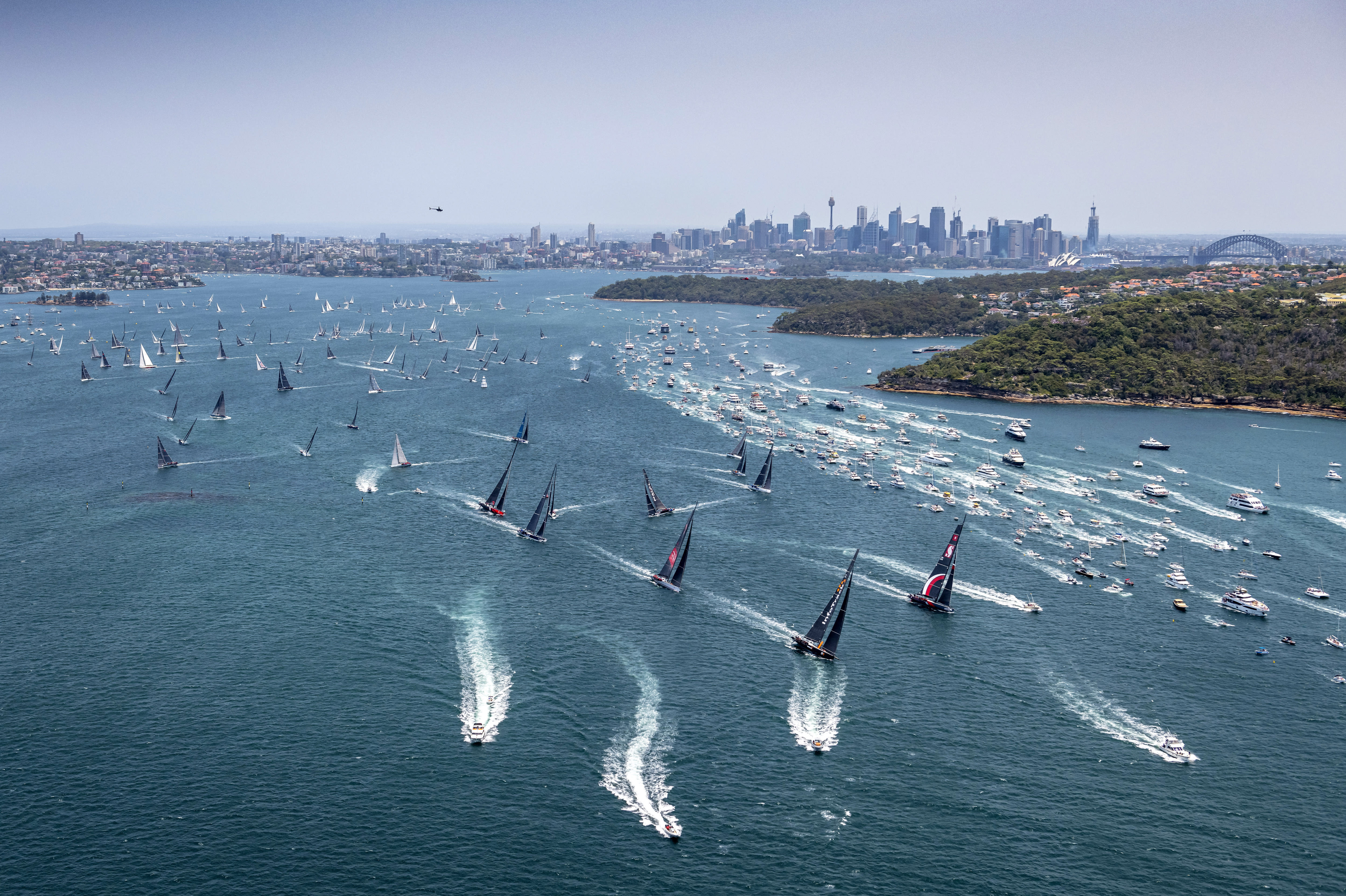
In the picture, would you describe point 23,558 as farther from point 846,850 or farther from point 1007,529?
point 1007,529

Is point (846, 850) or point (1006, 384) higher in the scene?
point (1006, 384)

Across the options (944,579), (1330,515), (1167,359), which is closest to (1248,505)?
(1330,515)

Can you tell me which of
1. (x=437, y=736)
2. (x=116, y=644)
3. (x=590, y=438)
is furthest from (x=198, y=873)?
(x=590, y=438)

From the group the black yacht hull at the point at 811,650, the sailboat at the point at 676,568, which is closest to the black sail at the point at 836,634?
the black yacht hull at the point at 811,650

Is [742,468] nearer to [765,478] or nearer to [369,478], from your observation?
[765,478]

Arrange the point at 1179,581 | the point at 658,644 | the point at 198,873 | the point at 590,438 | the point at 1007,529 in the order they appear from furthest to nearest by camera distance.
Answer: the point at 590,438, the point at 1007,529, the point at 1179,581, the point at 658,644, the point at 198,873

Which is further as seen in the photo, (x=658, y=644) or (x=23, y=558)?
(x=23, y=558)
